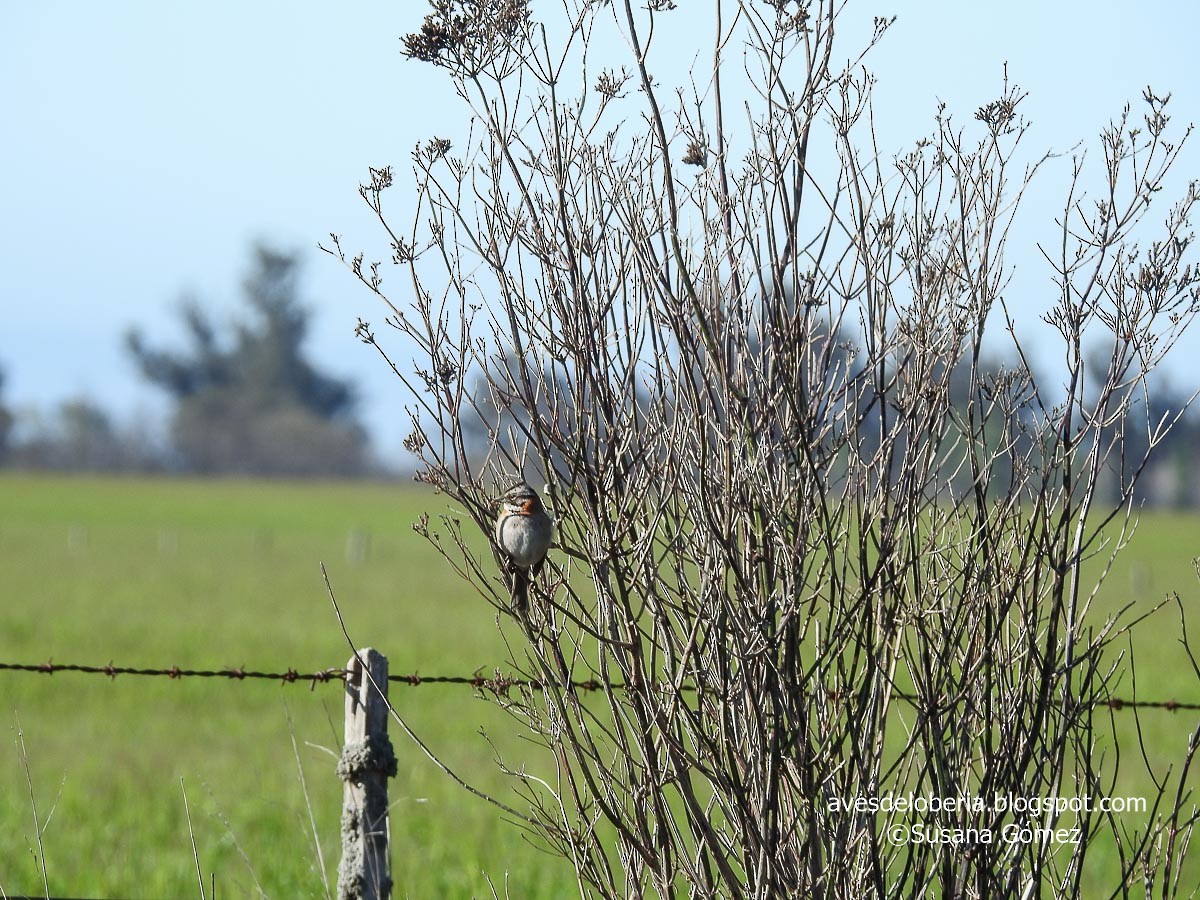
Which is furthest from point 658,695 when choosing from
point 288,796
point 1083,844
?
point 288,796

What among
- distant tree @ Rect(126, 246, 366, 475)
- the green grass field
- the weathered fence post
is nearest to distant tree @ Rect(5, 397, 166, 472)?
distant tree @ Rect(126, 246, 366, 475)

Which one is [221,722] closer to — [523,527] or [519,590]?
[519,590]

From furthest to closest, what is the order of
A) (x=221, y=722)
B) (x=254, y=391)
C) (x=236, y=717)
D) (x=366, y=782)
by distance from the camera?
(x=254, y=391) → (x=236, y=717) → (x=221, y=722) → (x=366, y=782)

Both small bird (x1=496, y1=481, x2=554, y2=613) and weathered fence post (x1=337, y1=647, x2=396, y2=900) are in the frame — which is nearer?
small bird (x1=496, y1=481, x2=554, y2=613)

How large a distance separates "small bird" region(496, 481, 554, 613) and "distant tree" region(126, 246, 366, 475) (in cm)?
8331

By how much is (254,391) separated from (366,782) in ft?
282

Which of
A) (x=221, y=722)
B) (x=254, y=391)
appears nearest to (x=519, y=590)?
(x=221, y=722)

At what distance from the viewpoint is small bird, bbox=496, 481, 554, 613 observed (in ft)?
10.1

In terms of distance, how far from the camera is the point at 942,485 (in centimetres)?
333

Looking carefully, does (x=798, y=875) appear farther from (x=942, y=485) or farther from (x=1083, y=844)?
(x=942, y=485)

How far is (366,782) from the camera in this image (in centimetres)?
362

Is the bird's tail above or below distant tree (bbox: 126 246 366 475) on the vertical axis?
below

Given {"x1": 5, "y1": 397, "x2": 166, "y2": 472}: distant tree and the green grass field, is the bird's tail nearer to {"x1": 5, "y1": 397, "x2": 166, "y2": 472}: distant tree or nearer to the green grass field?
the green grass field

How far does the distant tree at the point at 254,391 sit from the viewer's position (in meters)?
85.2
